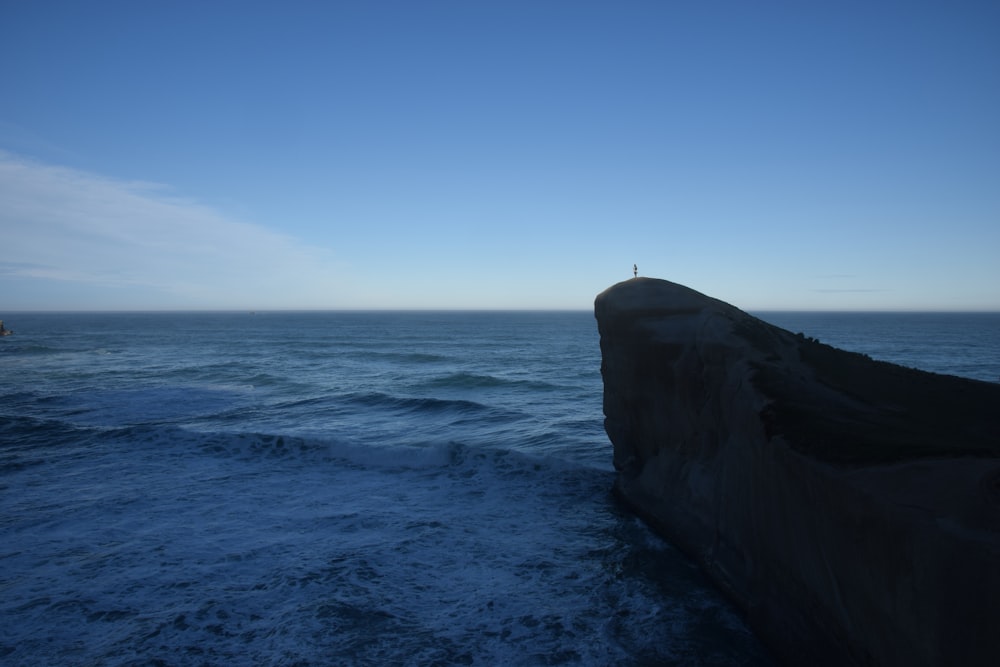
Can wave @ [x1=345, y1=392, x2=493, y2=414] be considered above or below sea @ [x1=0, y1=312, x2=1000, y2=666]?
above

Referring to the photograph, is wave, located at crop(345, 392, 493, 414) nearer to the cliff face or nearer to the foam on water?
the foam on water

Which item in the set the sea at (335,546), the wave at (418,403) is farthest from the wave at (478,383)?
the sea at (335,546)

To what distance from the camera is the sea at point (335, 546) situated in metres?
7.80

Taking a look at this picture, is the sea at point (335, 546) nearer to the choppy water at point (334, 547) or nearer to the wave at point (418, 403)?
the choppy water at point (334, 547)

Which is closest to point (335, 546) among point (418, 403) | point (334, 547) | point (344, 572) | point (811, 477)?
point (334, 547)

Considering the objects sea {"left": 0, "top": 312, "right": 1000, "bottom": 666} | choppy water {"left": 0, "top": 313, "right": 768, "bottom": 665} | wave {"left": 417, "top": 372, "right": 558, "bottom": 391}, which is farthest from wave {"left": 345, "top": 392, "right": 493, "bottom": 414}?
wave {"left": 417, "top": 372, "right": 558, "bottom": 391}

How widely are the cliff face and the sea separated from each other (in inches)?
44.1

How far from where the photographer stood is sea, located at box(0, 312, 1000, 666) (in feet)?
25.6

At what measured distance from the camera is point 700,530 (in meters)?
9.92

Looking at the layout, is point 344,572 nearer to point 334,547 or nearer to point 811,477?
point 334,547

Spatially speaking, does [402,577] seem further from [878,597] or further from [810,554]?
[878,597]

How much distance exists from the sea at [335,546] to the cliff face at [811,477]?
3.67 ft

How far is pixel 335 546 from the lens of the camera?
10852 mm

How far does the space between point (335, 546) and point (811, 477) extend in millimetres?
8572
